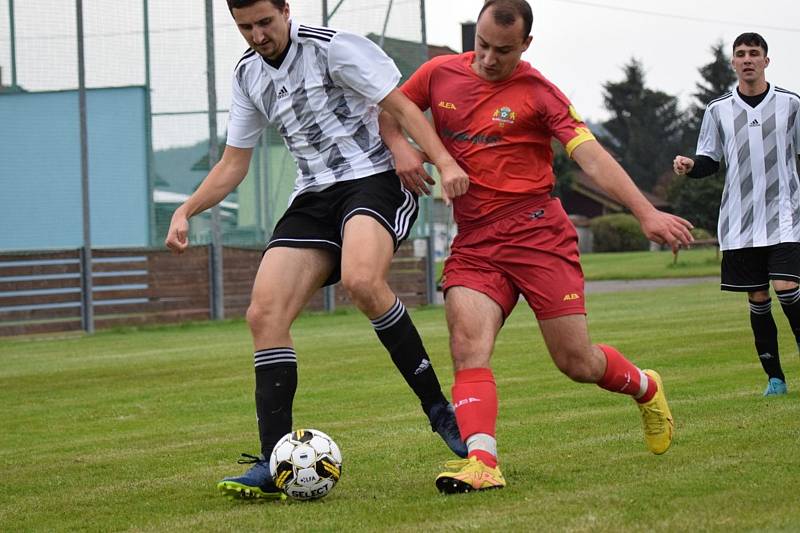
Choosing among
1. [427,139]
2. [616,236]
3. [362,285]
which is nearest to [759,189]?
[427,139]

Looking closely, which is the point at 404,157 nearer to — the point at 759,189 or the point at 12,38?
the point at 759,189

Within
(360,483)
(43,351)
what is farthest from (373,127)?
(43,351)

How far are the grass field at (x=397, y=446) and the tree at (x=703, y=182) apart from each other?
25.8m

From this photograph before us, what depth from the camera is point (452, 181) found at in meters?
5.66

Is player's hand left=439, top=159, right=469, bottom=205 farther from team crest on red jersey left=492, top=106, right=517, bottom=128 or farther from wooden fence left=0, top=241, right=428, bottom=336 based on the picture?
wooden fence left=0, top=241, right=428, bottom=336

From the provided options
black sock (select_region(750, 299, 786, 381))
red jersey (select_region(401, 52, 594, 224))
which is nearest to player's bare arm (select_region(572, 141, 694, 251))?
red jersey (select_region(401, 52, 594, 224))

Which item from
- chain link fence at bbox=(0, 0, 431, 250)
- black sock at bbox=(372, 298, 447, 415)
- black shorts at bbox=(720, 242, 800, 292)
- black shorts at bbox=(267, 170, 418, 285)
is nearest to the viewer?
black shorts at bbox=(267, 170, 418, 285)

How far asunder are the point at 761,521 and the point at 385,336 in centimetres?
214

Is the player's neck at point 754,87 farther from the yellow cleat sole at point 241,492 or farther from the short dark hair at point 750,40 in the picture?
the yellow cleat sole at point 241,492

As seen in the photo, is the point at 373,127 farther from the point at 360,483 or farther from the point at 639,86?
the point at 639,86

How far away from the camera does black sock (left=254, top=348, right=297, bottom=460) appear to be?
19.2 ft

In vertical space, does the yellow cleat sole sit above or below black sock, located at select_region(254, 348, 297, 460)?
below

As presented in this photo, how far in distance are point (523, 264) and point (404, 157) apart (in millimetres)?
691

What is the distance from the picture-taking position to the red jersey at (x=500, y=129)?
233 inches
